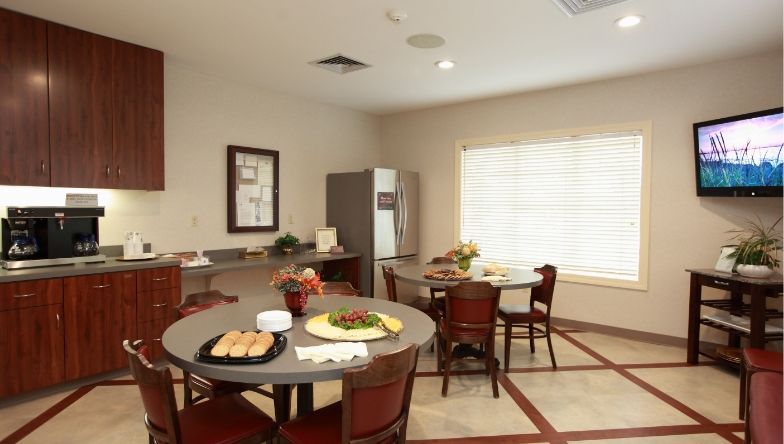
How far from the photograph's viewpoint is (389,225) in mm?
5777

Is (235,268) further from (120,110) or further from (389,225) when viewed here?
(389,225)

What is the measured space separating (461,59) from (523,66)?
67 cm

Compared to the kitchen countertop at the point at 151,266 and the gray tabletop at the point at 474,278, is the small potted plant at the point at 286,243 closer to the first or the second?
the kitchen countertop at the point at 151,266

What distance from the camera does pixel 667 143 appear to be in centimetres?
447

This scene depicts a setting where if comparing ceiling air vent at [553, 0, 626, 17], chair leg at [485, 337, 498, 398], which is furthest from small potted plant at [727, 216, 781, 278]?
ceiling air vent at [553, 0, 626, 17]

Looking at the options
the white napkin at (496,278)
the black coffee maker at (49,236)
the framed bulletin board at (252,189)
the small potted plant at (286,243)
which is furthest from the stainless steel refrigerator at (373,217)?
the black coffee maker at (49,236)

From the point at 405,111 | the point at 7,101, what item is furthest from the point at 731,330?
the point at 7,101

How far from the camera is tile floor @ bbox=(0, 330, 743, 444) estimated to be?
2.78 meters

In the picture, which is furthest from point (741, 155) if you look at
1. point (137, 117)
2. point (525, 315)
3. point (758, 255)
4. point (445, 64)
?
point (137, 117)

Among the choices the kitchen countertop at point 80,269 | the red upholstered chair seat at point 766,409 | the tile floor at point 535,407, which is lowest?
the tile floor at point 535,407

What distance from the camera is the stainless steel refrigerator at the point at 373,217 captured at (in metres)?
5.59

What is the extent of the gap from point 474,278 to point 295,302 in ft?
6.13

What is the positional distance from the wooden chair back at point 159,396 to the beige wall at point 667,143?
4156 mm

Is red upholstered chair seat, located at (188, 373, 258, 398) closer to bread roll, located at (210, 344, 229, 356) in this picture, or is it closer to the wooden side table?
bread roll, located at (210, 344, 229, 356)
